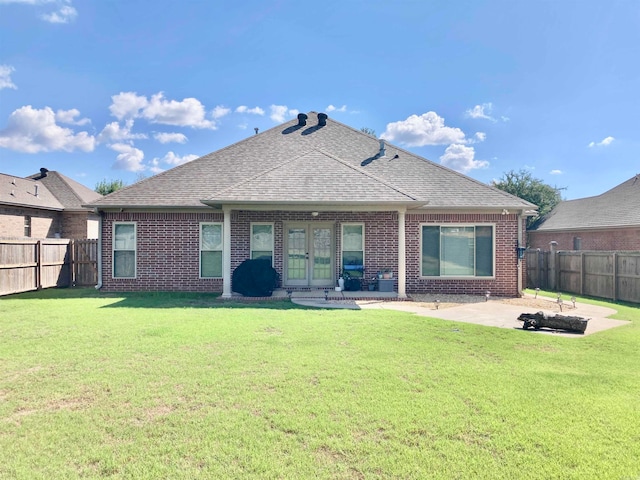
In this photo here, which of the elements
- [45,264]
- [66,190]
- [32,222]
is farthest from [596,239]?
[66,190]

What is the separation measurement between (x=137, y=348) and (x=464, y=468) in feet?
16.1

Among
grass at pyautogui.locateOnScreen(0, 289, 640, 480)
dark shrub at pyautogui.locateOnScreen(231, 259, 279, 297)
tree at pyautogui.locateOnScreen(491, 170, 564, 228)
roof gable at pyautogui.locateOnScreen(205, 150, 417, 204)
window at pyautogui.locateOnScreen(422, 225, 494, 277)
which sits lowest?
grass at pyautogui.locateOnScreen(0, 289, 640, 480)

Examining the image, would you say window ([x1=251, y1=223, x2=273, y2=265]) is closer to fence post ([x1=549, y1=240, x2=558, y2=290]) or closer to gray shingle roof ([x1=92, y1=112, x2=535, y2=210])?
gray shingle roof ([x1=92, y1=112, x2=535, y2=210])

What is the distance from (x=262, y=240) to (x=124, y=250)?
15.6 ft

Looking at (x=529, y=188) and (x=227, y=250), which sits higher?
(x=529, y=188)

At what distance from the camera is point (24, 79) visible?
16938 mm

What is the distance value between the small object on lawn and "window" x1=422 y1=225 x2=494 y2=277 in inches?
194

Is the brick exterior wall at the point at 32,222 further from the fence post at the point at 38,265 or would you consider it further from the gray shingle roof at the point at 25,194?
the fence post at the point at 38,265

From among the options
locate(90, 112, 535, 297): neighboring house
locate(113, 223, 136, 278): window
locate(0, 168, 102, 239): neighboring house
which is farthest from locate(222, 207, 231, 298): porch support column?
locate(0, 168, 102, 239): neighboring house

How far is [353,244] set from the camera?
12.5m

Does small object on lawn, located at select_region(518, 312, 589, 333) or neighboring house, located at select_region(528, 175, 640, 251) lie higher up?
neighboring house, located at select_region(528, 175, 640, 251)

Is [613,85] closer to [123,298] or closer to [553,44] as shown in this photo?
[553,44]

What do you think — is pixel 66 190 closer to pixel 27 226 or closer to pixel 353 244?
pixel 27 226

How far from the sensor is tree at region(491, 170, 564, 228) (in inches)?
1454
